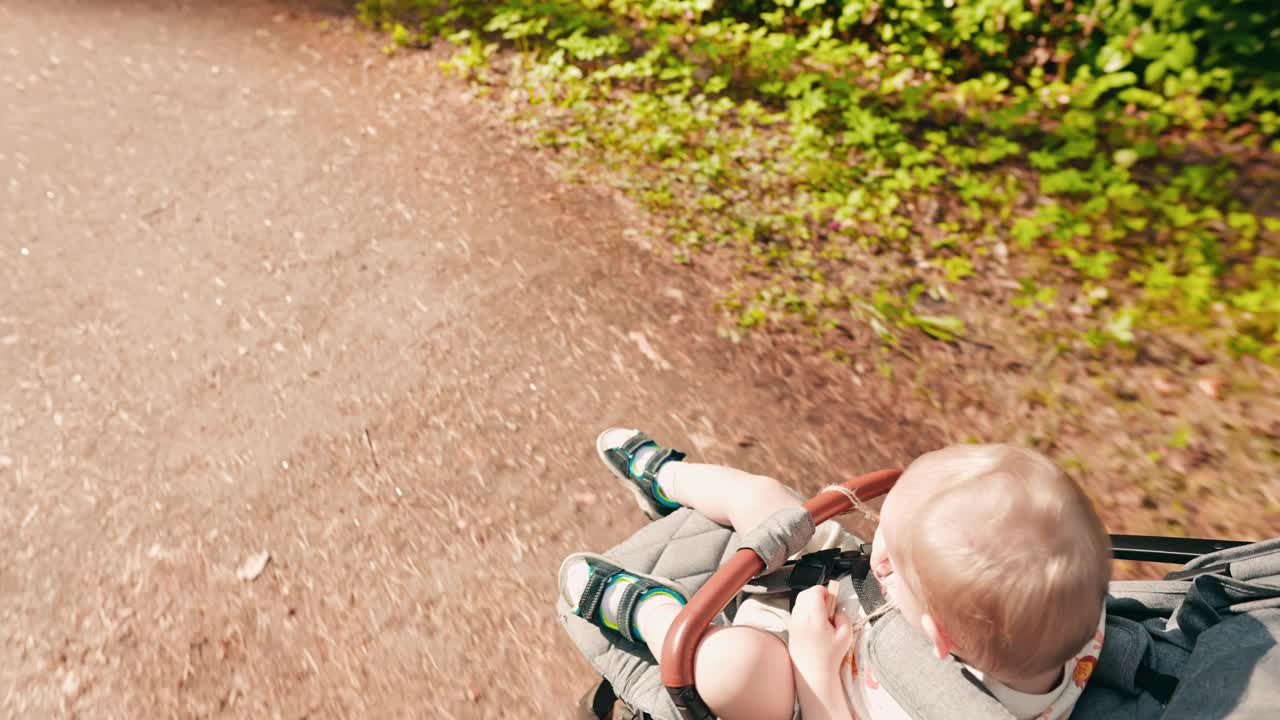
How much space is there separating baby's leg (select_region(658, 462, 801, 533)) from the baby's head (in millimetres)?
790

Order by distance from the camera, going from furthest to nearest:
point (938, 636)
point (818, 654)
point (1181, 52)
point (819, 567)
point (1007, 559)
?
point (1181, 52)
point (819, 567)
point (818, 654)
point (938, 636)
point (1007, 559)

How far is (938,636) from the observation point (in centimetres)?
152

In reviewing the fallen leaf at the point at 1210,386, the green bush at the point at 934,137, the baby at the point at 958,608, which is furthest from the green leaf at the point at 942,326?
the baby at the point at 958,608

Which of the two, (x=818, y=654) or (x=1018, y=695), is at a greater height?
(x=1018, y=695)

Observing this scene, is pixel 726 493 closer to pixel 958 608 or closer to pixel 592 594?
pixel 592 594

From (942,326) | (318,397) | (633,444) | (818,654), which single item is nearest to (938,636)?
(818,654)

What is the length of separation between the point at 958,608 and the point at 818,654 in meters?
0.48

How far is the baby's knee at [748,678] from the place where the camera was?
5.97ft

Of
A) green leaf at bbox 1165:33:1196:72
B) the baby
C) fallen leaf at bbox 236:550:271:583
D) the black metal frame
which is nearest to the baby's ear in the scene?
the baby

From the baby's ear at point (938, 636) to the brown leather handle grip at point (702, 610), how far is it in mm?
395

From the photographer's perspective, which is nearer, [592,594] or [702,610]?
[702,610]

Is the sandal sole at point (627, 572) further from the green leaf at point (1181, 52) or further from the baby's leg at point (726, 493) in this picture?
the green leaf at point (1181, 52)

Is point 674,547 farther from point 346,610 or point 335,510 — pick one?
point 335,510

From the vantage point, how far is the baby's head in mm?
1360
